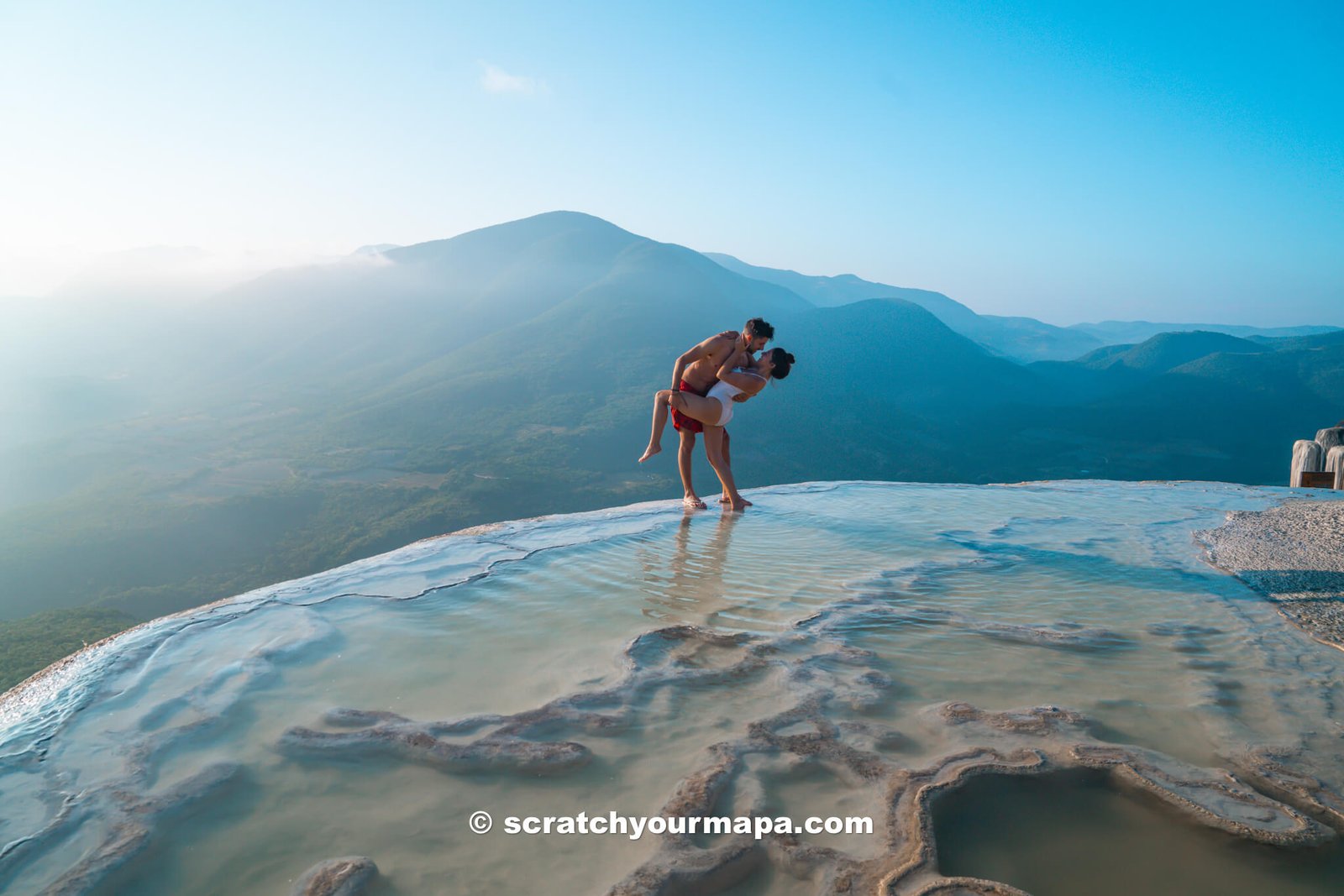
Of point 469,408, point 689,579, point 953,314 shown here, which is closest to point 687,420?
point 689,579

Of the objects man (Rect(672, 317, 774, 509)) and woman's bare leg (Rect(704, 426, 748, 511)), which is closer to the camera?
man (Rect(672, 317, 774, 509))

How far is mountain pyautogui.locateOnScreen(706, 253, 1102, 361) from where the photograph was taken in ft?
439

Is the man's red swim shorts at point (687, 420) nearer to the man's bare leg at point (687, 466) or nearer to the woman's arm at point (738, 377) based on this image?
the man's bare leg at point (687, 466)

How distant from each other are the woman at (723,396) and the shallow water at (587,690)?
150 cm

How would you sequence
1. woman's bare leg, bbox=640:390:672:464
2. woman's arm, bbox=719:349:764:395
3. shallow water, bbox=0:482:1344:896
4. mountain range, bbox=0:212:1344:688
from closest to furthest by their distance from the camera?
shallow water, bbox=0:482:1344:896 < woman's arm, bbox=719:349:764:395 < woman's bare leg, bbox=640:390:672:464 < mountain range, bbox=0:212:1344:688

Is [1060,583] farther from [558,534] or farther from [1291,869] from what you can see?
[558,534]

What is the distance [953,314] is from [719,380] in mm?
156090

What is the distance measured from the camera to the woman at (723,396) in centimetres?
669

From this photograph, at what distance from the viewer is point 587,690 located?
10.2ft

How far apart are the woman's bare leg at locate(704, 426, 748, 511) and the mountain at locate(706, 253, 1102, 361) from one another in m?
128

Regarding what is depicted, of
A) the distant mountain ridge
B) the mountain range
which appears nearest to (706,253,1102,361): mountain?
the distant mountain ridge

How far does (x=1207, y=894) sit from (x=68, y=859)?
3126 mm

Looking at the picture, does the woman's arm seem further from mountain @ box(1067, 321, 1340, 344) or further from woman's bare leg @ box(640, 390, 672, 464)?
mountain @ box(1067, 321, 1340, 344)

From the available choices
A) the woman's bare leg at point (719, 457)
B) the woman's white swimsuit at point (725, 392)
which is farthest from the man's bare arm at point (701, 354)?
the woman's bare leg at point (719, 457)
